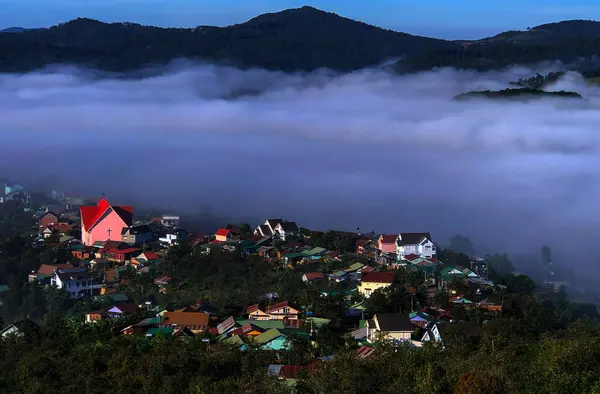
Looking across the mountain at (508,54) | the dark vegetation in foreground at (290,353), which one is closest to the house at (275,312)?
the dark vegetation in foreground at (290,353)

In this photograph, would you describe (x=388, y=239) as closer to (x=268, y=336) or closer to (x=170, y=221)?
(x=170, y=221)

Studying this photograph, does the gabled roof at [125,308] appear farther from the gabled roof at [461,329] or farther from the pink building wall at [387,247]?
the pink building wall at [387,247]

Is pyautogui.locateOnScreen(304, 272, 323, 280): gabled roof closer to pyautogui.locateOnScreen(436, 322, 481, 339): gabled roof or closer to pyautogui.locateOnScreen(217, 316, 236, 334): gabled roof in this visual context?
pyautogui.locateOnScreen(217, 316, 236, 334): gabled roof

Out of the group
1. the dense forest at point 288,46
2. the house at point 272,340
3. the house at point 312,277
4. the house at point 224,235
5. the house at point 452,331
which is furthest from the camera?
the dense forest at point 288,46

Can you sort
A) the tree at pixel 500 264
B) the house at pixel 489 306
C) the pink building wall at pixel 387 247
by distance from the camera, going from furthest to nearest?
the tree at pixel 500 264, the pink building wall at pixel 387 247, the house at pixel 489 306

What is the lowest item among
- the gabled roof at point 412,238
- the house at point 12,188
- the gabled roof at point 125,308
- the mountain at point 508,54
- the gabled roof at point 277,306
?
the house at point 12,188

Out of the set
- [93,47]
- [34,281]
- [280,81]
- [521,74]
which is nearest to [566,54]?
[521,74]

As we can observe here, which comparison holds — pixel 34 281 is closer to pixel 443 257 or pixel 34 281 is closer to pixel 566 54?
pixel 443 257
